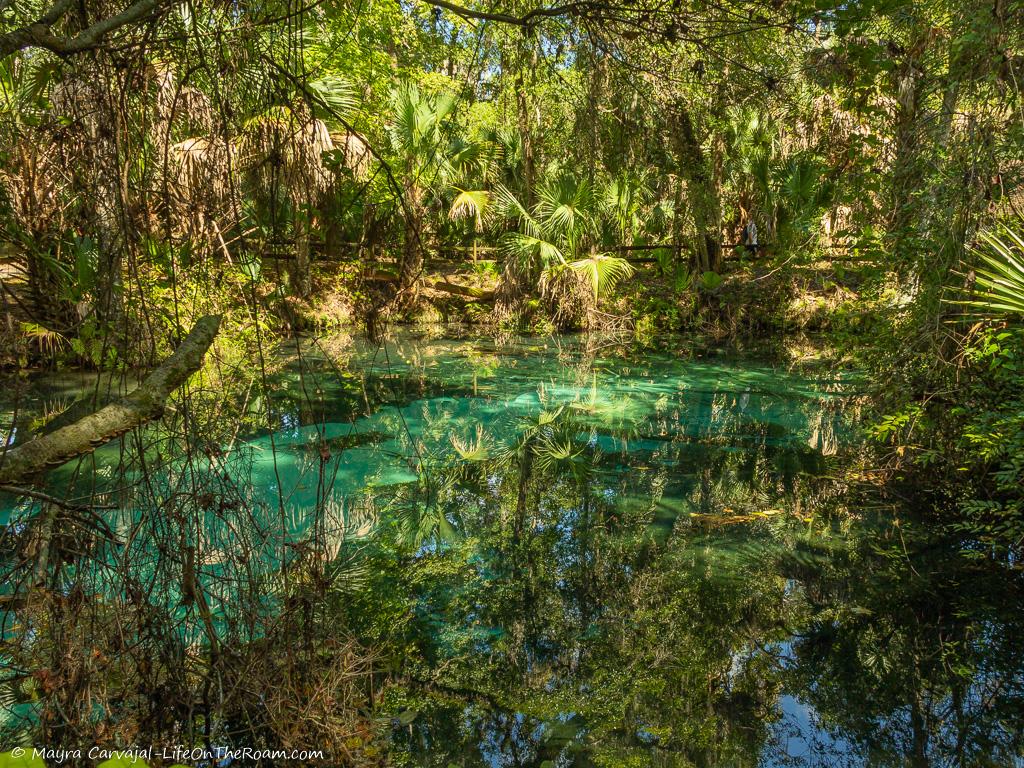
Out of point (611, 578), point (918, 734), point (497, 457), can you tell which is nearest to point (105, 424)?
point (918, 734)

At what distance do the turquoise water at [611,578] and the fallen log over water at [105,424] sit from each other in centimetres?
45

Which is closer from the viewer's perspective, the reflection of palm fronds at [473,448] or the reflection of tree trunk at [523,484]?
the reflection of tree trunk at [523,484]

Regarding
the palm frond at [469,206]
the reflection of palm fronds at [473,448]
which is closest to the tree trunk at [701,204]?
the reflection of palm fronds at [473,448]

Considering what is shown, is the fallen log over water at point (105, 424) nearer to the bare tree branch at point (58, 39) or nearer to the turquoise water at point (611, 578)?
the turquoise water at point (611, 578)

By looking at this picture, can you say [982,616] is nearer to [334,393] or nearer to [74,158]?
[74,158]

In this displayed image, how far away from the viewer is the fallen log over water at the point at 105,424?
4.37 ft

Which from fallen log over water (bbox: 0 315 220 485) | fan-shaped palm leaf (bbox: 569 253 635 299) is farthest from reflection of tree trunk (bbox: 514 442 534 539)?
fan-shaped palm leaf (bbox: 569 253 635 299)

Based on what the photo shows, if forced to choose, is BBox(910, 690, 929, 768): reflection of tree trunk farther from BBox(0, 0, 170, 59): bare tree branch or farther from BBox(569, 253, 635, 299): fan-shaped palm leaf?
BBox(569, 253, 635, 299): fan-shaped palm leaf

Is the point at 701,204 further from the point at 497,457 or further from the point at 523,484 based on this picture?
the point at 523,484

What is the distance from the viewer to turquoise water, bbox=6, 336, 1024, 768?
3.15 meters

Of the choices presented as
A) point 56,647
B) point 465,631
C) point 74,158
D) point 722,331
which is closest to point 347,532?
point 465,631

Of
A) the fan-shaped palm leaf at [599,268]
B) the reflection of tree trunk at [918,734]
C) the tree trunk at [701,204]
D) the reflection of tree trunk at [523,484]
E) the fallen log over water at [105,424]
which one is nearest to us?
the fallen log over water at [105,424]

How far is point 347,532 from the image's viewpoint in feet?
18.3

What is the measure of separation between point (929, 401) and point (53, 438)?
5.67 meters
